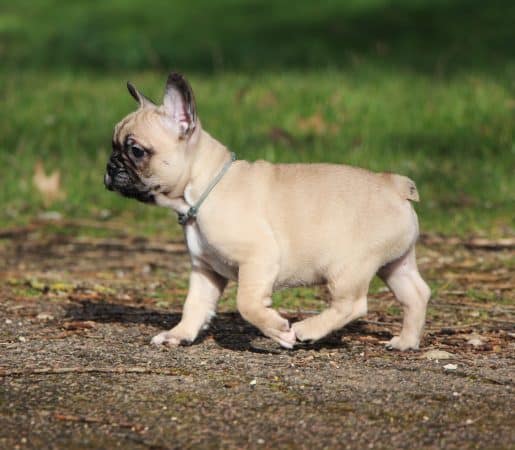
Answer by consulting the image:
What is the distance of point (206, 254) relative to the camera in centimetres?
573

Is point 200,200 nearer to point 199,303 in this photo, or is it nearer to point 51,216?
point 199,303

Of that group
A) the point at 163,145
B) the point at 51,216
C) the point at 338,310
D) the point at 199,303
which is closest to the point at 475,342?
the point at 338,310

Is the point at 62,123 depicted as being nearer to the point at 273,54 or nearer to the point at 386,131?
the point at 386,131

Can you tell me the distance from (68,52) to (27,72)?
2245 mm

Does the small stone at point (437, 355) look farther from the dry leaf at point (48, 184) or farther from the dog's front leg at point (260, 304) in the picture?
the dry leaf at point (48, 184)

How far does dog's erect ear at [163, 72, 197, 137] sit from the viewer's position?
567 centimetres

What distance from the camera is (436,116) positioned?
12273 millimetres

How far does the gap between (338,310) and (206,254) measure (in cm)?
74

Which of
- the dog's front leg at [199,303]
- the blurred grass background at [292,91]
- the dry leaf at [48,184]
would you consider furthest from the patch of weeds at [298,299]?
the dry leaf at [48,184]

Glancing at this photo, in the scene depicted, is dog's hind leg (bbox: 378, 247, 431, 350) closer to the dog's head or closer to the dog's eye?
the dog's head

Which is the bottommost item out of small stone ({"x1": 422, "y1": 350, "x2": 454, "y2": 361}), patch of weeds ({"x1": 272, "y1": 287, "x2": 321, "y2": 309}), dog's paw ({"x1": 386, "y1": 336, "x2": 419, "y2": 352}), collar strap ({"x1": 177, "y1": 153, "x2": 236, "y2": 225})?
patch of weeds ({"x1": 272, "y1": 287, "x2": 321, "y2": 309})

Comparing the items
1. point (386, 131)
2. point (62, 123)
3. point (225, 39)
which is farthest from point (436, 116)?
point (225, 39)

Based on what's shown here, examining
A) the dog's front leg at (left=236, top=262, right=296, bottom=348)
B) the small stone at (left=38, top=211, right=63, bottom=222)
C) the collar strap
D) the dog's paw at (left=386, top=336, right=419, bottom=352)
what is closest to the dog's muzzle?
the collar strap

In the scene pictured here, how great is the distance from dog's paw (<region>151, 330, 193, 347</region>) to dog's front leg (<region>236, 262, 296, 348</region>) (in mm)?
456
